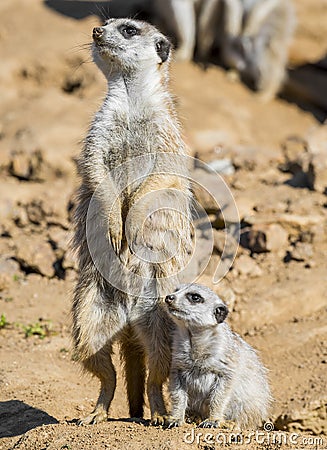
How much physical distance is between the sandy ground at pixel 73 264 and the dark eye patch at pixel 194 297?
0.65 metres

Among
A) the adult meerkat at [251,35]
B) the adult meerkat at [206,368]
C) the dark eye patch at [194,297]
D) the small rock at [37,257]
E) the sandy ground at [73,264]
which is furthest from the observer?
the adult meerkat at [251,35]

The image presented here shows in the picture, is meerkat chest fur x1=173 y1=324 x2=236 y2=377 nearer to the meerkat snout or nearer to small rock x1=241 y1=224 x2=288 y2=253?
the meerkat snout

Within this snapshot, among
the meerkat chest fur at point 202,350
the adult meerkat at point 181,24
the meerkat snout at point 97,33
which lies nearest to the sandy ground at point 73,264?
the meerkat chest fur at point 202,350

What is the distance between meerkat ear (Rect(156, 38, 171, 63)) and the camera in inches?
193

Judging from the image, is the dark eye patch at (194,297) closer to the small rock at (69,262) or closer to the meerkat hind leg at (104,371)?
the meerkat hind leg at (104,371)

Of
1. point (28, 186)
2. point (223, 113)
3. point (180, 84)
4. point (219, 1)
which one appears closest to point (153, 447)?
point (28, 186)

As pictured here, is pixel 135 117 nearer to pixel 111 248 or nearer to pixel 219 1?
pixel 111 248

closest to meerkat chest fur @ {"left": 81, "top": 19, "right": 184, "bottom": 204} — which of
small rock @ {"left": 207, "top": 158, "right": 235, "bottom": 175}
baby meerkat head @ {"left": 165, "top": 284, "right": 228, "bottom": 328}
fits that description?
baby meerkat head @ {"left": 165, "top": 284, "right": 228, "bottom": 328}

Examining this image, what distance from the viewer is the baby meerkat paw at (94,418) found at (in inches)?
176

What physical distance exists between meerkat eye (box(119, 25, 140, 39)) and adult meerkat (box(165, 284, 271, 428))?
1473mm

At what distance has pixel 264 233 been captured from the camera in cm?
688

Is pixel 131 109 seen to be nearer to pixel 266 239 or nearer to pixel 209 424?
pixel 209 424

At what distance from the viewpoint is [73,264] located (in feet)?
22.7

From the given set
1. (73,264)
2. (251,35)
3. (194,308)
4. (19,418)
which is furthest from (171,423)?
(251,35)
